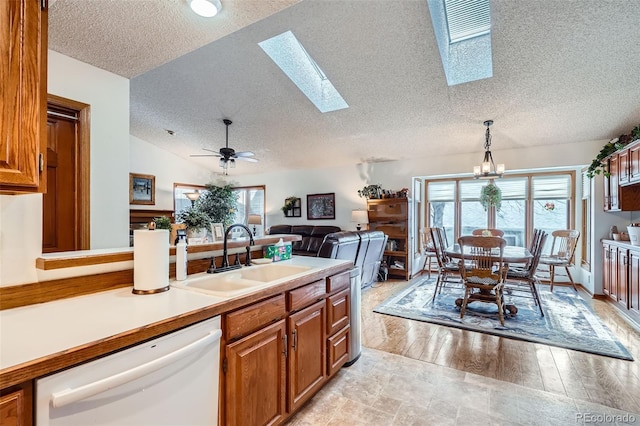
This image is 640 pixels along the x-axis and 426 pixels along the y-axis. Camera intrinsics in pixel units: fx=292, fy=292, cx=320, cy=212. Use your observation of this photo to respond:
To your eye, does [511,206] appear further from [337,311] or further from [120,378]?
[120,378]

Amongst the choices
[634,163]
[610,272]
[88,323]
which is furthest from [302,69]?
[610,272]

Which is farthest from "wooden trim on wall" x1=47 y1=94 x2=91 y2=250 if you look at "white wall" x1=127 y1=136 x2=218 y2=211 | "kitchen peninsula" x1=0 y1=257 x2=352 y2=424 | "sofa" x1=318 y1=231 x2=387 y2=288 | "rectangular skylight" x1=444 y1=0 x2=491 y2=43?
"white wall" x1=127 y1=136 x2=218 y2=211

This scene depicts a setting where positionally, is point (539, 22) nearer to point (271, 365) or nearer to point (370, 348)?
point (370, 348)

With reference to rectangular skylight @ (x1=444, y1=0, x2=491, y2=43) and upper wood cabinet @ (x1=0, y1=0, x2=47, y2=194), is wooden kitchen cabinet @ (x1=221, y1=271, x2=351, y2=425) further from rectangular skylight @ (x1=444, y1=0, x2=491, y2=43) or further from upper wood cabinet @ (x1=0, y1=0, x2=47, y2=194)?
rectangular skylight @ (x1=444, y1=0, x2=491, y2=43)

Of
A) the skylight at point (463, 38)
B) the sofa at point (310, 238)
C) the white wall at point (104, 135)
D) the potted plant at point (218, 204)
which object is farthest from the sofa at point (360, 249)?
the potted plant at point (218, 204)

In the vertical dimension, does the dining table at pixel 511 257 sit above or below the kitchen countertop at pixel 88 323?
below

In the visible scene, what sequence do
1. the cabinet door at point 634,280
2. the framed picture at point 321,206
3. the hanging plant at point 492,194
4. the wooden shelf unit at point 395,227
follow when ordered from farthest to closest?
the framed picture at point 321,206 → the wooden shelf unit at point 395,227 → the hanging plant at point 492,194 → the cabinet door at point 634,280

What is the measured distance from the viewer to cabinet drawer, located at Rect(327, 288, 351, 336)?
2.10 meters

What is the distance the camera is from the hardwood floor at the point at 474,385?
1840 millimetres

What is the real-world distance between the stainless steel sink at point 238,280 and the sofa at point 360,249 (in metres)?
1.51

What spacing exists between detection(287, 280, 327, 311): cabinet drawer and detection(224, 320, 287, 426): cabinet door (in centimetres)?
13

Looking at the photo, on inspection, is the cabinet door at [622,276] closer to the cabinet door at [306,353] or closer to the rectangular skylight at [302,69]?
the cabinet door at [306,353]

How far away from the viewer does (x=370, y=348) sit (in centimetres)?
277

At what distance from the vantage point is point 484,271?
3.44 metres
